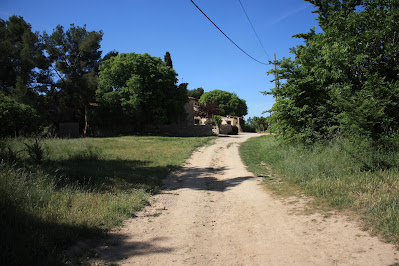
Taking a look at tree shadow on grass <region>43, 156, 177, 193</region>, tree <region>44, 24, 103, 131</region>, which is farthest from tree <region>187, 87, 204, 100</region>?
tree shadow on grass <region>43, 156, 177, 193</region>

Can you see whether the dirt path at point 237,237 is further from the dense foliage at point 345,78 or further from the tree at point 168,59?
the tree at point 168,59

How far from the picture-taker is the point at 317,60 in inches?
434

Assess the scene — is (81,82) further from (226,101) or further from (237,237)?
(226,101)

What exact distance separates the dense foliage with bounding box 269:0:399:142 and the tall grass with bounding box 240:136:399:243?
0.69 meters

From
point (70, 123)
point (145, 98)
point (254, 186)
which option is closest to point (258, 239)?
point (254, 186)

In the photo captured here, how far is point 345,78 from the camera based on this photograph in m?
9.66

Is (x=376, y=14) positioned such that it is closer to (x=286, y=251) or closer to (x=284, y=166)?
(x=284, y=166)

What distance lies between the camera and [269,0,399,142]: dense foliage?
7941 millimetres

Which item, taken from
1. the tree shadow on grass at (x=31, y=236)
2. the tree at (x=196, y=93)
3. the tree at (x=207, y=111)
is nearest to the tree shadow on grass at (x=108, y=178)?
the tree shadow on grass at (x=31, y=236)

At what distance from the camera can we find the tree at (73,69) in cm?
3494

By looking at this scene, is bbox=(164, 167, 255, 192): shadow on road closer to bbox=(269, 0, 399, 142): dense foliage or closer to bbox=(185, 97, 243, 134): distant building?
bbox=(269, 0, 399, 142): dense foliage

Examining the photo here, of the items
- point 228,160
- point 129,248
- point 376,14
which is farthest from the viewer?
point 228,160

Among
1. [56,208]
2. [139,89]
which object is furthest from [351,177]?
[139,89]

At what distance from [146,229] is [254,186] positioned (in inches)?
168
